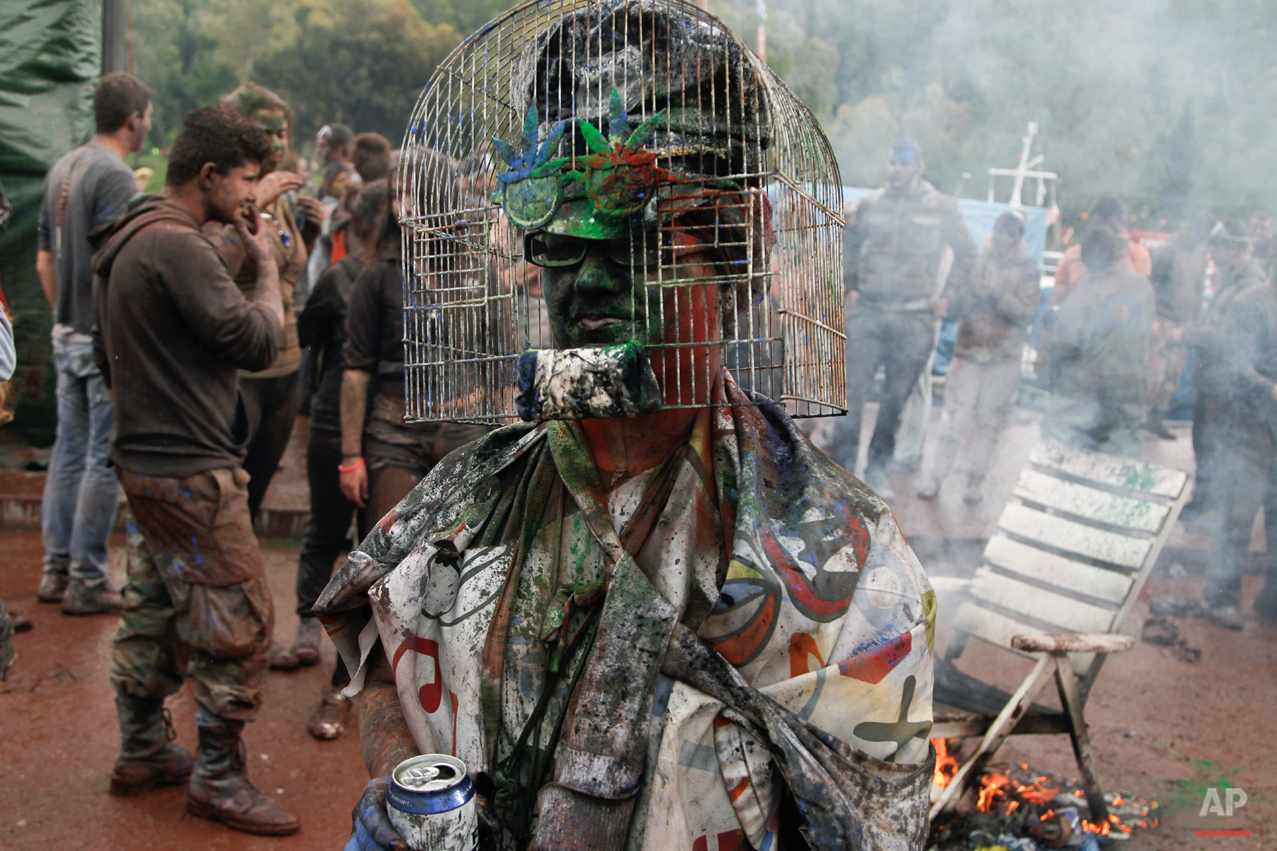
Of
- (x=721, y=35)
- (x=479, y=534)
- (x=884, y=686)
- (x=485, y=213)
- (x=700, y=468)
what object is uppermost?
(x=721, y=35)

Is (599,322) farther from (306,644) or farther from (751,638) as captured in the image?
(306,644)

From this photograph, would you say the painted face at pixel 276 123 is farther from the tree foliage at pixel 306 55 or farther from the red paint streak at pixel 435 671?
the tree foliage at pixel 306 55

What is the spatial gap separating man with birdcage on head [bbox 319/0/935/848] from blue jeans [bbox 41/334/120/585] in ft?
12.7

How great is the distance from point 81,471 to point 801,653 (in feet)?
16.5

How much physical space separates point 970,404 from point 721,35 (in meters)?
6.65

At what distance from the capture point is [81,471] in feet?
17.5

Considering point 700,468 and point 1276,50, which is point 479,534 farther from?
point 1276,50

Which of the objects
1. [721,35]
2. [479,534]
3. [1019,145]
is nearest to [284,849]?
[479,534]

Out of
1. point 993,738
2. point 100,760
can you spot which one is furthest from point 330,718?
point 993,738

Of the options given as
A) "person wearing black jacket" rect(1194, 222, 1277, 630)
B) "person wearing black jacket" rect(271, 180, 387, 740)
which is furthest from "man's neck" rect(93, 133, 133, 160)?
"person wearing black jacket" rect(1194, 222, 1277, 630)

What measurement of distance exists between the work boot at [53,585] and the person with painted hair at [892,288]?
16.4ft

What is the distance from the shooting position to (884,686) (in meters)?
1.55

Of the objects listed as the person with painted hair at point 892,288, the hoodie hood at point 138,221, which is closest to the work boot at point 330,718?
the hoodie hood at point 138,221

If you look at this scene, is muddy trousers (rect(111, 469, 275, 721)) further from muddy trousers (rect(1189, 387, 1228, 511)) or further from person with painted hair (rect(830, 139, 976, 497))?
muddy trousers (rect(1189, 387, 1228, 511))
